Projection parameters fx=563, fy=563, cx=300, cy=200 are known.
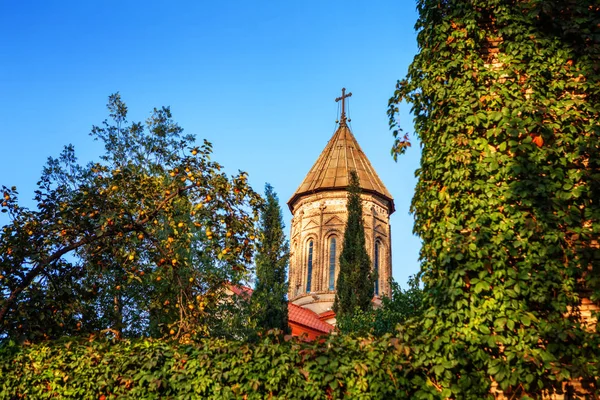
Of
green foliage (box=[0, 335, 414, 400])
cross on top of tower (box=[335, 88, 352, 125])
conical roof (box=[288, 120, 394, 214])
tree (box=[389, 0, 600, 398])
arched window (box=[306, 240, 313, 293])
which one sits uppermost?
cross on top of tower (box=[335, 88, 352, 125])

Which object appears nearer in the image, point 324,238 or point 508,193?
point 508,193

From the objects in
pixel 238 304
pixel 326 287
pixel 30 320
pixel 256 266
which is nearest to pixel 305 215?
pixel 326 287

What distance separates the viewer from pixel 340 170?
40062mm

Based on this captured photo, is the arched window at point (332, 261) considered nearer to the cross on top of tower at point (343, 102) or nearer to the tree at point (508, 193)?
the cross on top of tower at point (343, 102)

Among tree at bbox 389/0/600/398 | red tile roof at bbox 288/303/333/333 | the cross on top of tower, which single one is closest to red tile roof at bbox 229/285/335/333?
red tile roof at bbox 288/303/333/333

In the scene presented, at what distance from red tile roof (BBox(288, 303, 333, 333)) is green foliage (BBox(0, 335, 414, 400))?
22.4 metres

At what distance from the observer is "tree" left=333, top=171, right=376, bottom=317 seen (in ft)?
90.4

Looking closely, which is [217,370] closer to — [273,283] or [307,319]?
[273,283]

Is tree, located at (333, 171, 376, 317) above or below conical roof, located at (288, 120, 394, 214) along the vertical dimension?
below

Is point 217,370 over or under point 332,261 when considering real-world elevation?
under

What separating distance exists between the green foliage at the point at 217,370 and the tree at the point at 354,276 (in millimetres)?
19523

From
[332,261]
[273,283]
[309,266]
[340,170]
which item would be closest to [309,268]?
[309,266]

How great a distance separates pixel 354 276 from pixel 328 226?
1018 cm

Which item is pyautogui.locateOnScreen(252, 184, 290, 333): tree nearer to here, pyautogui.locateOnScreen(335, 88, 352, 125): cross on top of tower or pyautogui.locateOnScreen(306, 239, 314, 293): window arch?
pyautogui.locateOnScreen(306, 239, 314, 293): window arch
